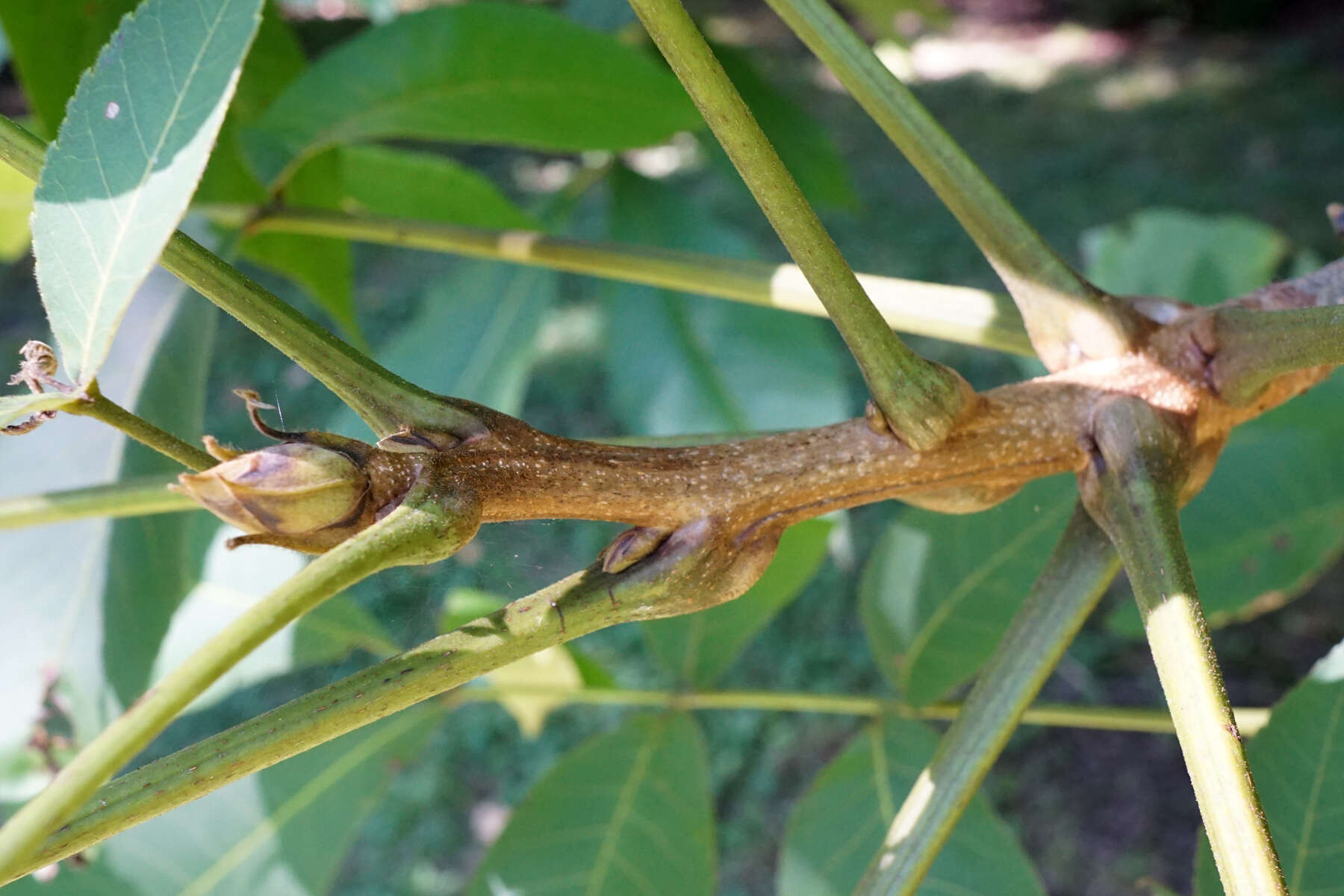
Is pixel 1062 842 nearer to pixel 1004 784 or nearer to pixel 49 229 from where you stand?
pixel 1004 784

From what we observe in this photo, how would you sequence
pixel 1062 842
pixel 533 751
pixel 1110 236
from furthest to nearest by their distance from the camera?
pixel 533 751
pixel 1062 842
pixel 1110 236

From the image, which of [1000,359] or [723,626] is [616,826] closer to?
[723,626]

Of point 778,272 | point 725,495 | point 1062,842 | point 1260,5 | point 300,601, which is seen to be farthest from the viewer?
point 1260,5

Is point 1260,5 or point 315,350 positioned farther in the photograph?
point 1260,5

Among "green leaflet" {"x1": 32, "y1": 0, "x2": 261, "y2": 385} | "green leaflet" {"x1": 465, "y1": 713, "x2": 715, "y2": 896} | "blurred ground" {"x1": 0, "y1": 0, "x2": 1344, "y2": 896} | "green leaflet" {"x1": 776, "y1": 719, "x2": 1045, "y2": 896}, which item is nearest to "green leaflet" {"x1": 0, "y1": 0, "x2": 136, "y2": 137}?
"blurred ground" {"x1": 0, "y1": 0, "x2": 1344, "y2": 896}

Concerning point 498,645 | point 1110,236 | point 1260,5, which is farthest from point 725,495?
point 1260,5

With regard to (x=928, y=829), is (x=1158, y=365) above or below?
above

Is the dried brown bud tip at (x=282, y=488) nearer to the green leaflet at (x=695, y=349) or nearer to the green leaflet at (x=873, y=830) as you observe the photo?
the green leaflet at (x=873, y=830)

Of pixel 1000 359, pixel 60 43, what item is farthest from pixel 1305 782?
pixel 1000 359
